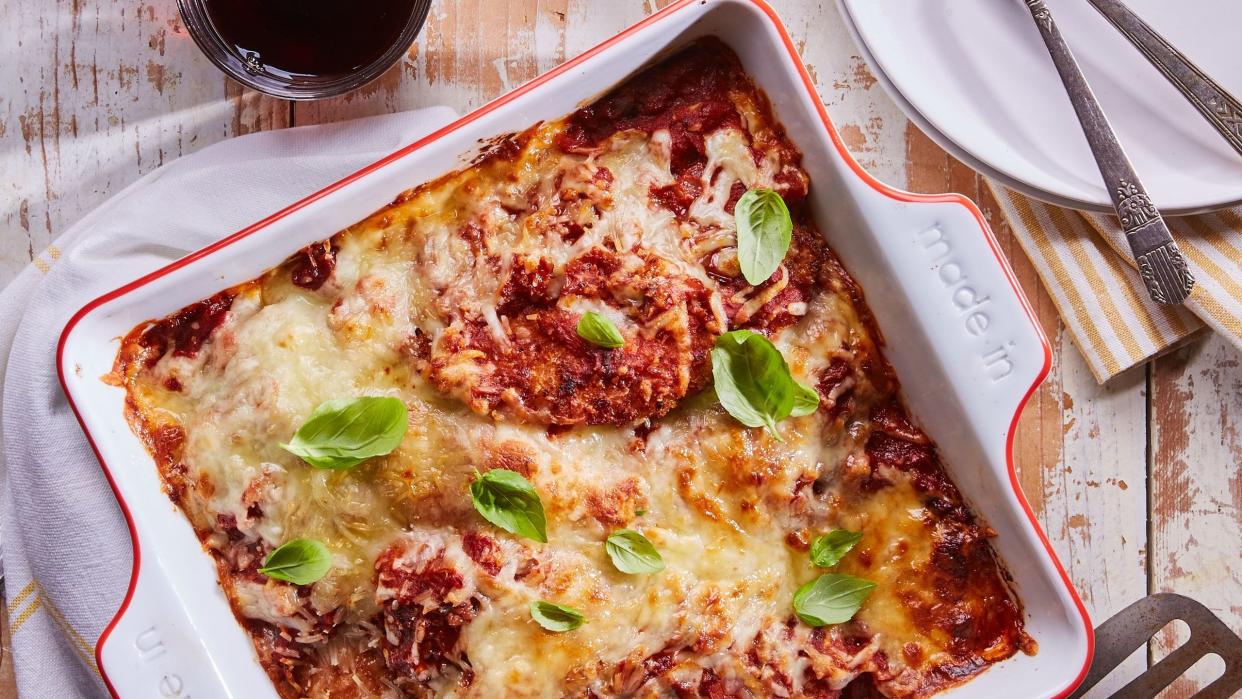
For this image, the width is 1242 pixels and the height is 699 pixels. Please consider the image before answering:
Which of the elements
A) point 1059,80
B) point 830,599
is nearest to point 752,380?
point 830,599

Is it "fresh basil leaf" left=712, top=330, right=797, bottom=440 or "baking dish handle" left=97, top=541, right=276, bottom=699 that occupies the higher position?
"fresh basil leaf" left=712, top=330, right=797, bottom=440

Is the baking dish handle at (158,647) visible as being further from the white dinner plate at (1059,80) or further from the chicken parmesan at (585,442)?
the white dinner plate at (1059,80)

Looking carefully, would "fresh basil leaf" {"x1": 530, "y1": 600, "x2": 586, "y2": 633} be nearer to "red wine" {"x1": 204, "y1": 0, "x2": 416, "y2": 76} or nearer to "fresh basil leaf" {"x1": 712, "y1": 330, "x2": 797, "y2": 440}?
"fresh basil leaf" {"x1": 712, "y1": 330, "x2": 797, "y2": 440}

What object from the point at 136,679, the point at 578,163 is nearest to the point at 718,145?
the point at 578,163

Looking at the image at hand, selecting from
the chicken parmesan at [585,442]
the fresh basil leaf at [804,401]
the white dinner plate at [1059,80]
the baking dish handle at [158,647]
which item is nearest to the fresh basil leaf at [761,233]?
the chicken parmesan at [585,442]

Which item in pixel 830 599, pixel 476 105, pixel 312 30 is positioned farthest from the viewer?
pixel 476 105

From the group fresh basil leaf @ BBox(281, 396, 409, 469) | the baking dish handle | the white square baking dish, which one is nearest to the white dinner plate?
the white square baking dish

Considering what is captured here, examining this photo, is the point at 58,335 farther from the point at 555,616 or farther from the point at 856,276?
the point at 856,276

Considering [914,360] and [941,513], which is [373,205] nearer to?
[914,360]
